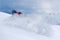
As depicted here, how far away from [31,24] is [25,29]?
0.06 m

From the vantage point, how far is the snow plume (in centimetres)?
80

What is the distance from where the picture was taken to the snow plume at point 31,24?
2.62 ft

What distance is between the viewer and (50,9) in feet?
5.78

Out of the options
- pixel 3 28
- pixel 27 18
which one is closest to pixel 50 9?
pixel 27 18

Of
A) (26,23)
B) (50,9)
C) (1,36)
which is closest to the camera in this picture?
(1,36)

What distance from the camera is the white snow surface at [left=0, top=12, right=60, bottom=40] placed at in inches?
28.5

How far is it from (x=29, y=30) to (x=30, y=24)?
1.8 inches

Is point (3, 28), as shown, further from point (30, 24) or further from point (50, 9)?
point (50, 9)

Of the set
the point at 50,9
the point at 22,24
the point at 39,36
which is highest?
the point at 50,9

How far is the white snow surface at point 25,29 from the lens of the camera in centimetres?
72

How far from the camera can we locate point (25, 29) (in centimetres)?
80

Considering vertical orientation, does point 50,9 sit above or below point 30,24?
above

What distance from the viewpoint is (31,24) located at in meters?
0.81

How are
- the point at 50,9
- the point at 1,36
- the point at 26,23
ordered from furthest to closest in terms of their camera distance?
1. the point at 50,9
2. the point at 26,23
3. the point at 1,36
